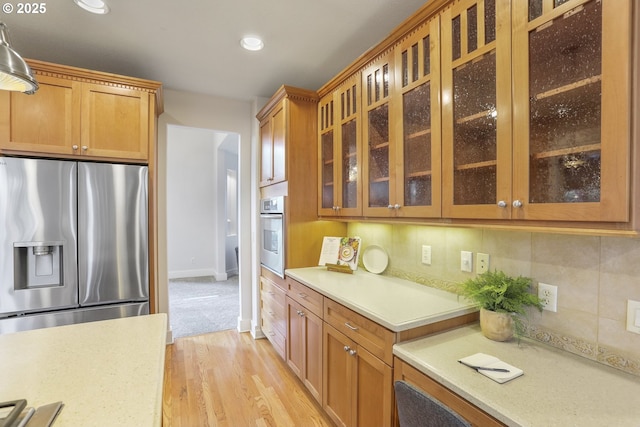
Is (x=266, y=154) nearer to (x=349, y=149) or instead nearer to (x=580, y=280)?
(x=349, y=149)

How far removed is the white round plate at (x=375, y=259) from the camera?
2.41 meters

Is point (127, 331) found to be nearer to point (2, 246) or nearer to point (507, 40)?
point (2, 246)

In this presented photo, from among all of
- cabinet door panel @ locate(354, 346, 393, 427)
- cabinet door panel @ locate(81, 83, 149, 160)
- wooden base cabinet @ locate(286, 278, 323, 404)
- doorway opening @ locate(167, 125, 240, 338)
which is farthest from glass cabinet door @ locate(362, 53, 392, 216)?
doorway opening @ locate(167, 125, 240, 338)

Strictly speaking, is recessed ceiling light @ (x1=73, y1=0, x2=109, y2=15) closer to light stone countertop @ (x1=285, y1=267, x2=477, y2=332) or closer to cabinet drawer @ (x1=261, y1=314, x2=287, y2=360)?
light stone countertop @ (x1=285, y1=267, x2=477, y2=332)

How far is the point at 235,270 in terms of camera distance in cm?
664

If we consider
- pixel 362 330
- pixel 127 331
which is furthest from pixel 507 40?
pixel 127 331

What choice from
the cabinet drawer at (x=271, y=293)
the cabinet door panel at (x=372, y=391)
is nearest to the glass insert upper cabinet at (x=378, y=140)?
the cabinet door panel at (x=372, y=391)

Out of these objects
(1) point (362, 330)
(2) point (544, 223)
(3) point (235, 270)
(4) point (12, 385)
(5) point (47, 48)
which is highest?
(5) point (47, 48)

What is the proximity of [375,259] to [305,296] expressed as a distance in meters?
0.66

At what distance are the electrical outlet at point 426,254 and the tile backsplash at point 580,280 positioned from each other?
28cm

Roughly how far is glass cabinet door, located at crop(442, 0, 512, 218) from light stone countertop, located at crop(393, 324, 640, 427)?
0.60 m

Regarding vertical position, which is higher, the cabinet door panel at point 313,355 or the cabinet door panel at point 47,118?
the cabinet door panel at point 47,118

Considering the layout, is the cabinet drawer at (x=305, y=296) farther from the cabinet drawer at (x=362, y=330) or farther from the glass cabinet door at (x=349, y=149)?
the glass cabinet door at (x=349, y=149)

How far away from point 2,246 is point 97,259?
513 millimetres
